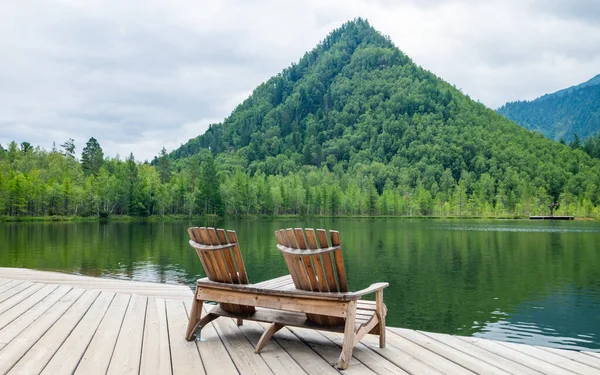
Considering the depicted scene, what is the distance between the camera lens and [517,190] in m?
140

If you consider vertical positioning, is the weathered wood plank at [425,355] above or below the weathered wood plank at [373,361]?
below

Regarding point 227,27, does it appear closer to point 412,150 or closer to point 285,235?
point 285,235

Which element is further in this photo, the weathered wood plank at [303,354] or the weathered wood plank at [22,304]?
the weathered wood plank at [22,304]

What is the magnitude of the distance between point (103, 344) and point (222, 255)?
5.46 feet

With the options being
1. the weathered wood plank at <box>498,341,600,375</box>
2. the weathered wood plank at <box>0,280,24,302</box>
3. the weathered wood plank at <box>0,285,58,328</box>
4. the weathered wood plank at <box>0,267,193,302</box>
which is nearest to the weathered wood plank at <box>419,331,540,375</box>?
the weathered wood plank at <box>498,341,600,375</box>

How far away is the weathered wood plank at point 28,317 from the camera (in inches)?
221

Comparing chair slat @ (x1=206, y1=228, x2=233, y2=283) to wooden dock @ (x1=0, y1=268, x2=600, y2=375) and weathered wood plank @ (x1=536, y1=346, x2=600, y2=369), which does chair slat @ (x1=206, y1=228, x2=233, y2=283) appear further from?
weathered wood plank @ (x1=536, y1=346, x2=600, y2=369)

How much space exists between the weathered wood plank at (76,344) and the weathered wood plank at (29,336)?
35cm

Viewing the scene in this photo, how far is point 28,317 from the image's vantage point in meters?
6.63

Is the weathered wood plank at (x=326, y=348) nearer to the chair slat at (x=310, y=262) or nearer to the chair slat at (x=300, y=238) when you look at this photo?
the chair slat at (x=310, y=262)

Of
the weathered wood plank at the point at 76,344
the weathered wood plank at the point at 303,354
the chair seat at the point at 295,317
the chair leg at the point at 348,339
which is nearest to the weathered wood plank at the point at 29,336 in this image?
the weathered wood plank at the point at 76,344

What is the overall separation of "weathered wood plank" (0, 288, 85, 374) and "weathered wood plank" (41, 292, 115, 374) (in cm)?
35

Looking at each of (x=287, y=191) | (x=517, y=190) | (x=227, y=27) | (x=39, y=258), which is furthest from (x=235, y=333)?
(x=517, y=190)

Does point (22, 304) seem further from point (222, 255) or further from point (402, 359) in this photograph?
point (402, 359)
